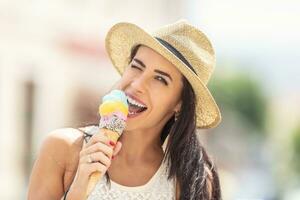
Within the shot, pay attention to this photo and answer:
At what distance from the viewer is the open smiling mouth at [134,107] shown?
11.3 ft

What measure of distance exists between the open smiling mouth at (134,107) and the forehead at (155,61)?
193 mm

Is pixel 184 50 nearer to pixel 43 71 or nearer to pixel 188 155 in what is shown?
pixel 188 155

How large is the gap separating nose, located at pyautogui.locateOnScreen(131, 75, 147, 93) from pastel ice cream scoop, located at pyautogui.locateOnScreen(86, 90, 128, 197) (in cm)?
14

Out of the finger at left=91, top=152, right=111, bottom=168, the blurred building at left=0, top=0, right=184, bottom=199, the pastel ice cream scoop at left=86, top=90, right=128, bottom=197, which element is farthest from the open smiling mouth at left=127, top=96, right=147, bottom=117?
the blurred building at left=0, top=0, right=184, bottom=199

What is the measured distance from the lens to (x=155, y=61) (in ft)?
11.8

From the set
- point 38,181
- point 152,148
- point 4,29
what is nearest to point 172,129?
point 152,148

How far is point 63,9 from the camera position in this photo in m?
25.8

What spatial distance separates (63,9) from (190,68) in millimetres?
22397

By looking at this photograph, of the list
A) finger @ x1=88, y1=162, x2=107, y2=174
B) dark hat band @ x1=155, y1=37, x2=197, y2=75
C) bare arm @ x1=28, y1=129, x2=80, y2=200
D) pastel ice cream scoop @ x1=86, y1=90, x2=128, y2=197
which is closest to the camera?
finger @ x1=88, y1=162, x2=107, y2=174

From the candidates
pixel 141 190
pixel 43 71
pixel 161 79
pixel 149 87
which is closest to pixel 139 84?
pixel 149 87

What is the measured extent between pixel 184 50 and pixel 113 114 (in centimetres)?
66

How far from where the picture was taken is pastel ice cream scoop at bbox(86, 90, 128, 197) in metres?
3.17

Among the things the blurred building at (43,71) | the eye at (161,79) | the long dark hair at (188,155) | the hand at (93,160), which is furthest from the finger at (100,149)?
the blurred building at (43,71)

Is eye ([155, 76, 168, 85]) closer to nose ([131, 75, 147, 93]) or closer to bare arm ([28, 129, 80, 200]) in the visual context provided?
nose ([131, 75, 147, 93])
